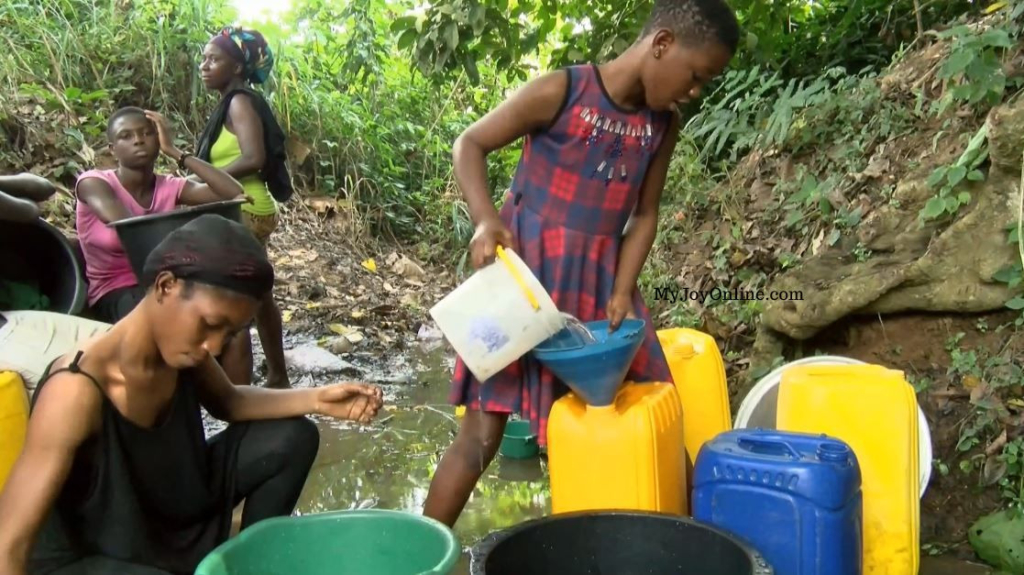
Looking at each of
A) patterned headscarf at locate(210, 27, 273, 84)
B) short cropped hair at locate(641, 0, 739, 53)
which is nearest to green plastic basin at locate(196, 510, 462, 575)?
short cropped hair at locate(641, 0, 739, 53)

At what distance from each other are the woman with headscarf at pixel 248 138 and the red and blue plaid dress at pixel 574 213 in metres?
1.33

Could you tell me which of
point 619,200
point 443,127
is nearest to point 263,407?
point 619,200

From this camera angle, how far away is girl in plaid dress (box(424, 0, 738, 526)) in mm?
1901

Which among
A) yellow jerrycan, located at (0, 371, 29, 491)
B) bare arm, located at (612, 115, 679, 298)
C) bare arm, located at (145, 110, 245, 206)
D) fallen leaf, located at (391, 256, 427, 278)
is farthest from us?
fallen leaf, located at (391, 256, 427, 278)

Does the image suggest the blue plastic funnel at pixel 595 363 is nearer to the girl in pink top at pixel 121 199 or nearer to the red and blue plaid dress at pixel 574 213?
the red and blue plaid dress at pixel 574 213

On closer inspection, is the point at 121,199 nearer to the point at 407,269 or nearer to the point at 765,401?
the point at 765,401

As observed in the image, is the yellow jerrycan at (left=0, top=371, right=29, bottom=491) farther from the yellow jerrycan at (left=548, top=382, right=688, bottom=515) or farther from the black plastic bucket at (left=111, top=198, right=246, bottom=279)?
the yellow jerrycan at (left=548, top=382, right=688, bottom=515)

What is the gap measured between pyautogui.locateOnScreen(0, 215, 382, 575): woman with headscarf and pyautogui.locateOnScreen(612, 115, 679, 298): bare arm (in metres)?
0.68

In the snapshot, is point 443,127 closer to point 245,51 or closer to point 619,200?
point 245,51

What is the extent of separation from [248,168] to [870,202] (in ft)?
7.33

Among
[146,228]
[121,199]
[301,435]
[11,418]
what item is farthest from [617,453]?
[121,199]

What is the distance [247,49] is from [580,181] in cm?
175

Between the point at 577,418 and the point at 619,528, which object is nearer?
the point at 619,528

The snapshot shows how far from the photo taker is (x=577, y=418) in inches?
71.9
